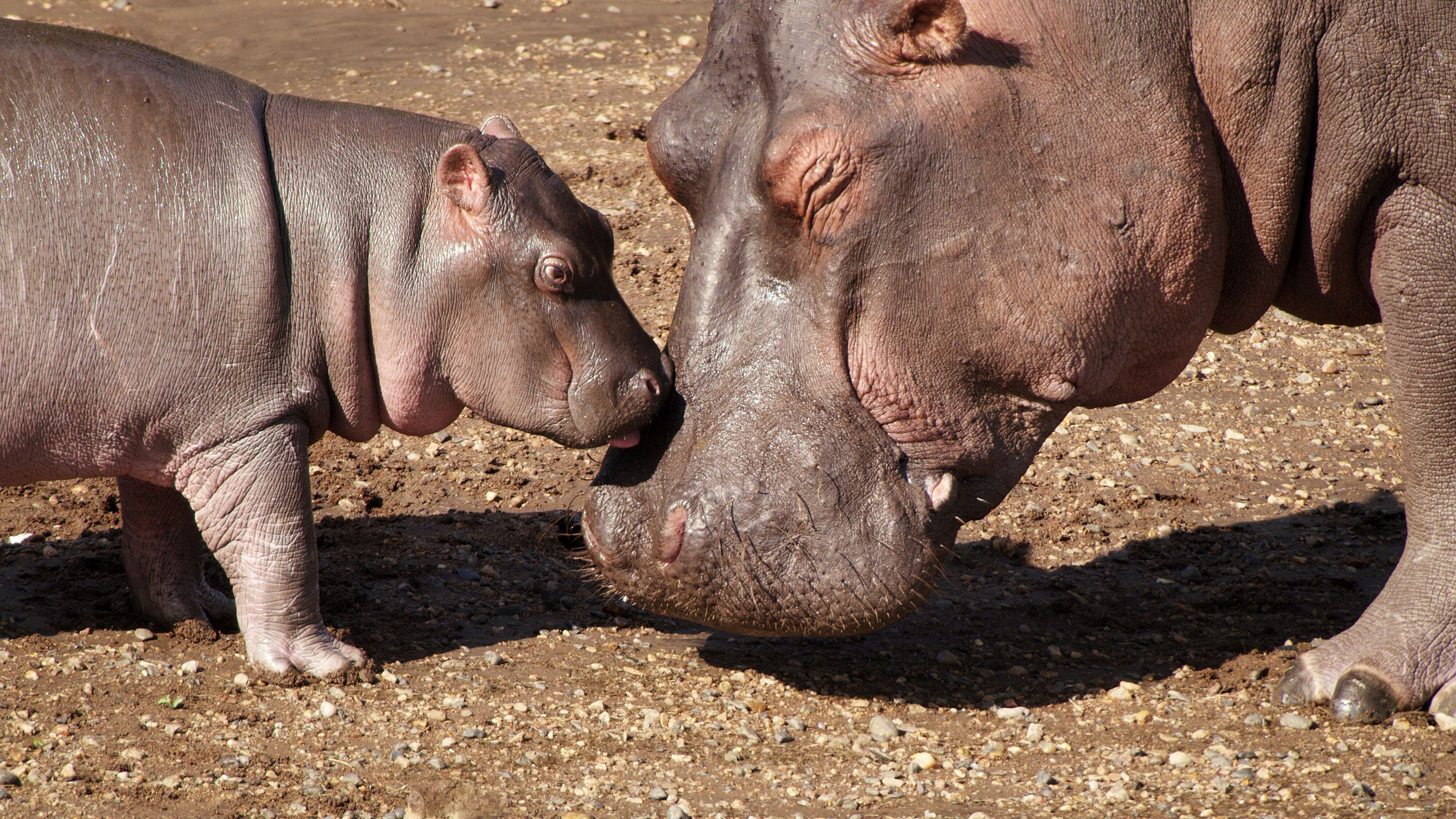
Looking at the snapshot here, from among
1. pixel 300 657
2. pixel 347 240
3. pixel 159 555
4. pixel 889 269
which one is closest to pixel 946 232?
pixel 889 269

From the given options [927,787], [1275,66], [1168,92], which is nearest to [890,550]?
[927,787]

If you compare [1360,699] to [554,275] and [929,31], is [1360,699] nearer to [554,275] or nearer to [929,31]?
[929,31]

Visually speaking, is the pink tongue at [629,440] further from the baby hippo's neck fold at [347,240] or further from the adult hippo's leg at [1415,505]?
the adult hippo's leg at [1415,505]

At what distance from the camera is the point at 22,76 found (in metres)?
3.74

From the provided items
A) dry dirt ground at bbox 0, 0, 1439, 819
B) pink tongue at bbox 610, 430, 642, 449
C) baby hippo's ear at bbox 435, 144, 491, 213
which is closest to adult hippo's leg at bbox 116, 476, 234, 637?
dry dirt ground at bbox 0, 0, 1439, 819

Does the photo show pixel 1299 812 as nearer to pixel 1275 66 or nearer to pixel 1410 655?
pixel 1410 655

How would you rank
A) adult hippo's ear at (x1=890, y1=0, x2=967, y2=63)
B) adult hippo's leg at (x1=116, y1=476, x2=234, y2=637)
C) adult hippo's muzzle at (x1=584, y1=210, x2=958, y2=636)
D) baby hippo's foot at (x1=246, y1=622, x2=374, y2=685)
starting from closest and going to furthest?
adult hippo's ear at (x1=890, y1=0, x2=967, y2=63), adult hippo's muzzle at (x1=584, y1=210, x2=958, y2=636), baby hippo's foot at (x1=246, y1=622, x2=374, y2=685), adult hippo's leg at (x1=116, y1=476, x2=234, y2=637)

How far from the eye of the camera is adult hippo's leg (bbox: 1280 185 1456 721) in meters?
3.58

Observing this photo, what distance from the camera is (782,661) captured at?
4.36 meters

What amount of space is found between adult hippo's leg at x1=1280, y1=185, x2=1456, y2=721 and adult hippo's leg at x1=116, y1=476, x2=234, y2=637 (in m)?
3.43

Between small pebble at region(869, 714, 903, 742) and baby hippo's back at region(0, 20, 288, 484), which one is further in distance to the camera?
small pebble at region(869, 714, 903, 742)

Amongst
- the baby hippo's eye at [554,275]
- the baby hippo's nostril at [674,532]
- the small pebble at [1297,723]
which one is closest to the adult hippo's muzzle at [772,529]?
the baby hippo's nostril at [674,532]

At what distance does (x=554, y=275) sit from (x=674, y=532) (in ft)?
3.02

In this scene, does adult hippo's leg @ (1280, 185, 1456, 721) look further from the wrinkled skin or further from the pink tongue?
the pink tongue
